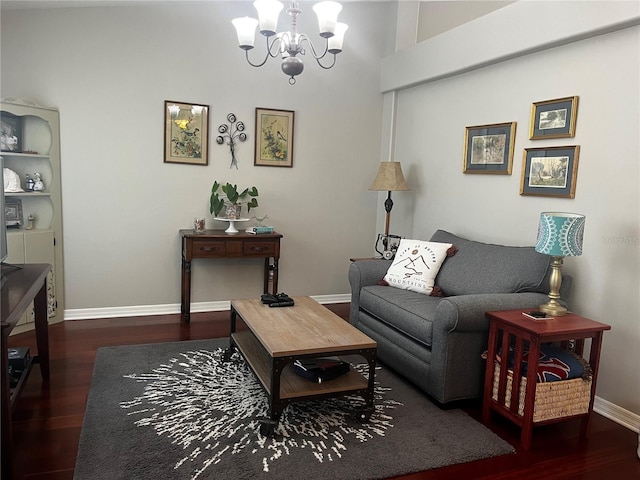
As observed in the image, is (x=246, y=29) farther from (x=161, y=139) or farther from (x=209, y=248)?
(x=209, y=248)

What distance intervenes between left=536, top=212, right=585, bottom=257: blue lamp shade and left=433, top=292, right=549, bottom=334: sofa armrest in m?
0.36

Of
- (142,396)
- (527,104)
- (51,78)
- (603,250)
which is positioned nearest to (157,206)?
(51,78)

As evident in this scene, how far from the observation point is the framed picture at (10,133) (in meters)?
3.72

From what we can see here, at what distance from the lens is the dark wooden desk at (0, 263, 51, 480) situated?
77.7 inches

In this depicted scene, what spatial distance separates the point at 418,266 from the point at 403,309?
58 centimetres

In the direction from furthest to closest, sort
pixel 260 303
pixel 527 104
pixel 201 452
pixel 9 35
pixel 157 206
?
1. pixel 157 206
2. pixel 9 35
3. pixel 527 104
4. pixel 260 303
5. pixel 201 452

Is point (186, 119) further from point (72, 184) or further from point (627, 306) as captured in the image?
point (627, 306)

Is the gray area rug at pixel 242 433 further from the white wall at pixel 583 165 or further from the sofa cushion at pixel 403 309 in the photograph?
the white wall at pixel 583 165

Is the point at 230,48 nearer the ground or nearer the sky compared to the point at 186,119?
nearer the sky

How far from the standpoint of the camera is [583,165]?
10.1 feet

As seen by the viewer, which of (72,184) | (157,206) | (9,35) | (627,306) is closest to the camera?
(627,306)

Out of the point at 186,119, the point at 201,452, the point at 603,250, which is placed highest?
the point at 186,119

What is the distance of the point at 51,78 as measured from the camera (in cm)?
398

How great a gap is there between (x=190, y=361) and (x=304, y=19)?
3.23m
